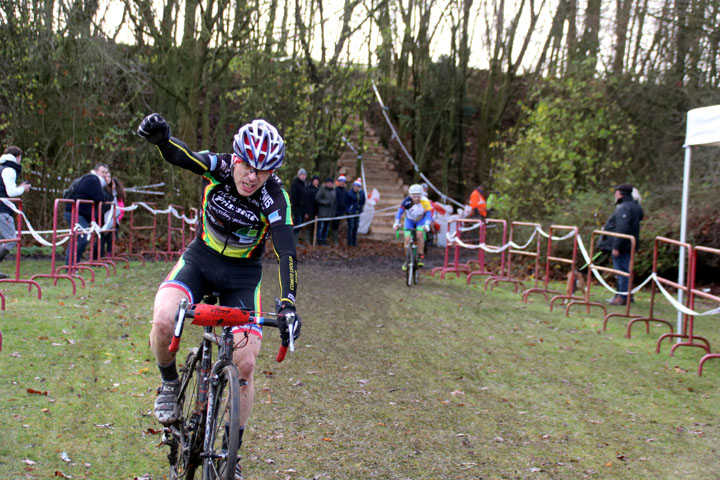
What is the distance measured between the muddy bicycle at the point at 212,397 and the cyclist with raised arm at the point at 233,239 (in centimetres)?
21

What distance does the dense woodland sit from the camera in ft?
56.4

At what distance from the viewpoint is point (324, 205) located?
23.6 m

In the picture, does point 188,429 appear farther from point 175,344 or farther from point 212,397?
point 175,344

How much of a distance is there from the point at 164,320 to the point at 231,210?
2.61 feet

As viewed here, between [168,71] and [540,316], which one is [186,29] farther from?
[540,316]

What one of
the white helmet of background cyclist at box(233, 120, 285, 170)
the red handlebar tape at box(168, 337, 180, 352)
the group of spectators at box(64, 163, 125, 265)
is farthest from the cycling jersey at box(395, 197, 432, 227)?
the red handlebar tape at box(168, 337, 180, 352)

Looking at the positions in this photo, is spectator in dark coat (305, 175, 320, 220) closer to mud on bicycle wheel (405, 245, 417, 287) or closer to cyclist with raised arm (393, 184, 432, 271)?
cyclist with raised arm (393, 184, 432, 271)

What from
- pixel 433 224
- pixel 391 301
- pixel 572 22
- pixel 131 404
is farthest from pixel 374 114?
pixel 131 404

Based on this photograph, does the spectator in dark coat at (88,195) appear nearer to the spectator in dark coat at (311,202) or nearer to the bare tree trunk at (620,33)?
the spectator in dark coat at (311,202)

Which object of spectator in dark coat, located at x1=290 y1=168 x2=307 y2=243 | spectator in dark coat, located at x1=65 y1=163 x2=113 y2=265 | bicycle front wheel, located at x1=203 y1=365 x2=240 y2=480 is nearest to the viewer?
bicycle front wheel, located at x1=203 y1=365 x2=240 y2=480

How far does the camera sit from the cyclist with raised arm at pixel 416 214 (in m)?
16.0

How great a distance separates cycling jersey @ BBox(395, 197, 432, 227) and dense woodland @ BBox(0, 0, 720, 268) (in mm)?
4136

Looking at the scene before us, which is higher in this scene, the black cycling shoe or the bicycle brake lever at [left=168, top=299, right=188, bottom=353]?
the bicycle brake lever at [left=168, top=299, right=188, bottom=353]

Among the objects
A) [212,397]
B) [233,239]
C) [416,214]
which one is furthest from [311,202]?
[212,397]
